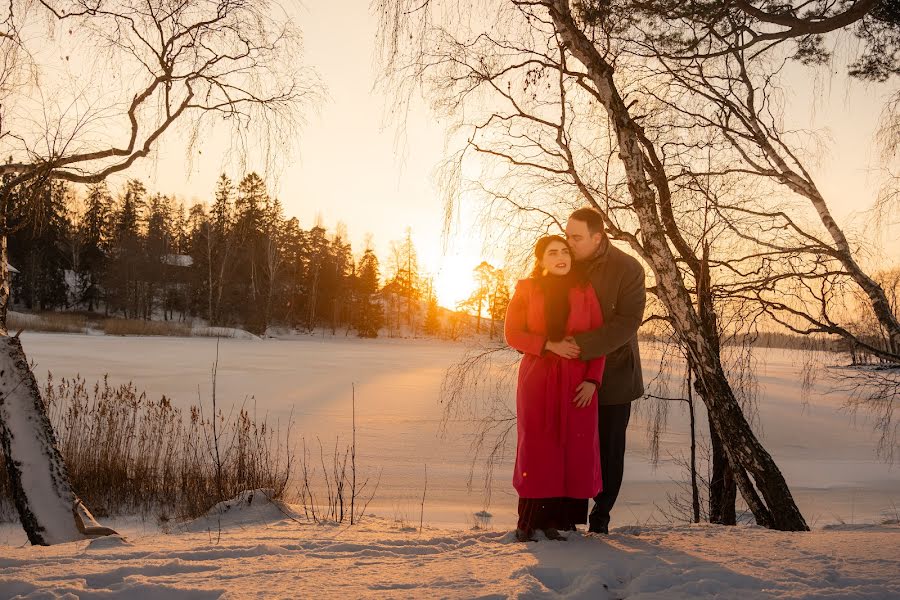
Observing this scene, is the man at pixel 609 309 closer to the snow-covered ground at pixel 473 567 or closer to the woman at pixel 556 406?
the woman at pixel 556 406

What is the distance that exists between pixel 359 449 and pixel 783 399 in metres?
14.3

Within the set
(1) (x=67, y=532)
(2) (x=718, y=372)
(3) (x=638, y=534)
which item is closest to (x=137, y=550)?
(1) (x=67, y=532)

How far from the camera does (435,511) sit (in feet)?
19.1

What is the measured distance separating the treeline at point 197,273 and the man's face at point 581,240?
29.0m

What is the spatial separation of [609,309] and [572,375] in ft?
1.49

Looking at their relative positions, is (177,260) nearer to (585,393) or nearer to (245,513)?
(245,513)

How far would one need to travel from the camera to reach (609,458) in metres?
2.99

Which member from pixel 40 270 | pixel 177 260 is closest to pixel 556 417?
pixel 40 270

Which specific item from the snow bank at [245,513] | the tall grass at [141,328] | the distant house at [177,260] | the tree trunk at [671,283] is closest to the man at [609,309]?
the tree trunk at [671,283]

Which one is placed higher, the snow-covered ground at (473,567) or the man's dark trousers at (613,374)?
the man's dark trousers at (613,374)

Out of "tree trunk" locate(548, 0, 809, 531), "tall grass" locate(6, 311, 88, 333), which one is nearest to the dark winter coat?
"tree trunk" locate(548, 0, 809, 531)

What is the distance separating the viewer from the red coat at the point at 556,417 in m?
2.77

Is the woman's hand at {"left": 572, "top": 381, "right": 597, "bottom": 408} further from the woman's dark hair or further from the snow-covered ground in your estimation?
the snow-covered ground

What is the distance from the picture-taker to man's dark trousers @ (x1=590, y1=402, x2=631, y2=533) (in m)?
2.96
